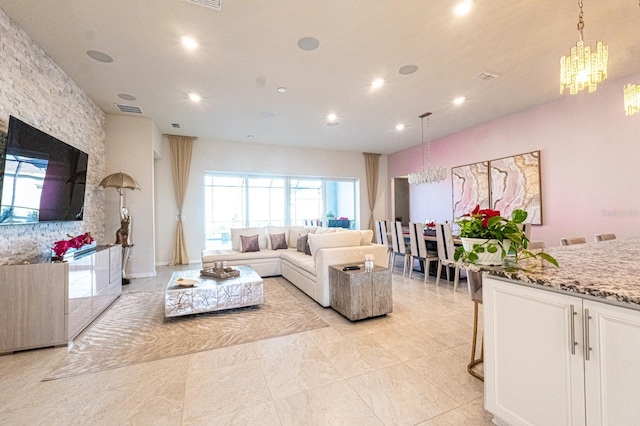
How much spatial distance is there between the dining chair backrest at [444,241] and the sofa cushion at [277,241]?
296 cm

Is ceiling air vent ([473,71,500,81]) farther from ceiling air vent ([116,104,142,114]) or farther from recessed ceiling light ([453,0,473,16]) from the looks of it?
ceiling air vent ([116,104,142,114])

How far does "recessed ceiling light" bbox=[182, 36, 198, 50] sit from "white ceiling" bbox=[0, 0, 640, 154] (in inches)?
2.3

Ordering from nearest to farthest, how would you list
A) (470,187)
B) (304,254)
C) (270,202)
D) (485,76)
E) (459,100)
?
(485,76) < (459,100) < (304,254) < (470,187) < (270,202)

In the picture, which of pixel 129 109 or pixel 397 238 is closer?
pixel 129 109

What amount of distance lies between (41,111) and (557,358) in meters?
5.04

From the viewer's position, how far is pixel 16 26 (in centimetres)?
272

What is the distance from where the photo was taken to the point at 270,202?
7.63m

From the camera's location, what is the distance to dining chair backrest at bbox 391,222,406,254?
5238 mm

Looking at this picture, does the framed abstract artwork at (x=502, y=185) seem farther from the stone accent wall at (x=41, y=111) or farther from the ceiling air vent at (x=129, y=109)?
the stone accent wall at (x=41, y=111)

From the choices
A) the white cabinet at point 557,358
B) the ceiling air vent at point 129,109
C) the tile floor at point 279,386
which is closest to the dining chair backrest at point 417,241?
the tile floor at point 279,386

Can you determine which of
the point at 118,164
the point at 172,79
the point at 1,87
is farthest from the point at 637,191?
the point at 118,164

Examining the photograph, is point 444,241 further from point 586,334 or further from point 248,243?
point 248,243

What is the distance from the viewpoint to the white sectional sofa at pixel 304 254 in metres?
3.53

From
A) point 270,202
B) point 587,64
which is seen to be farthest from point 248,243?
point 587,64
